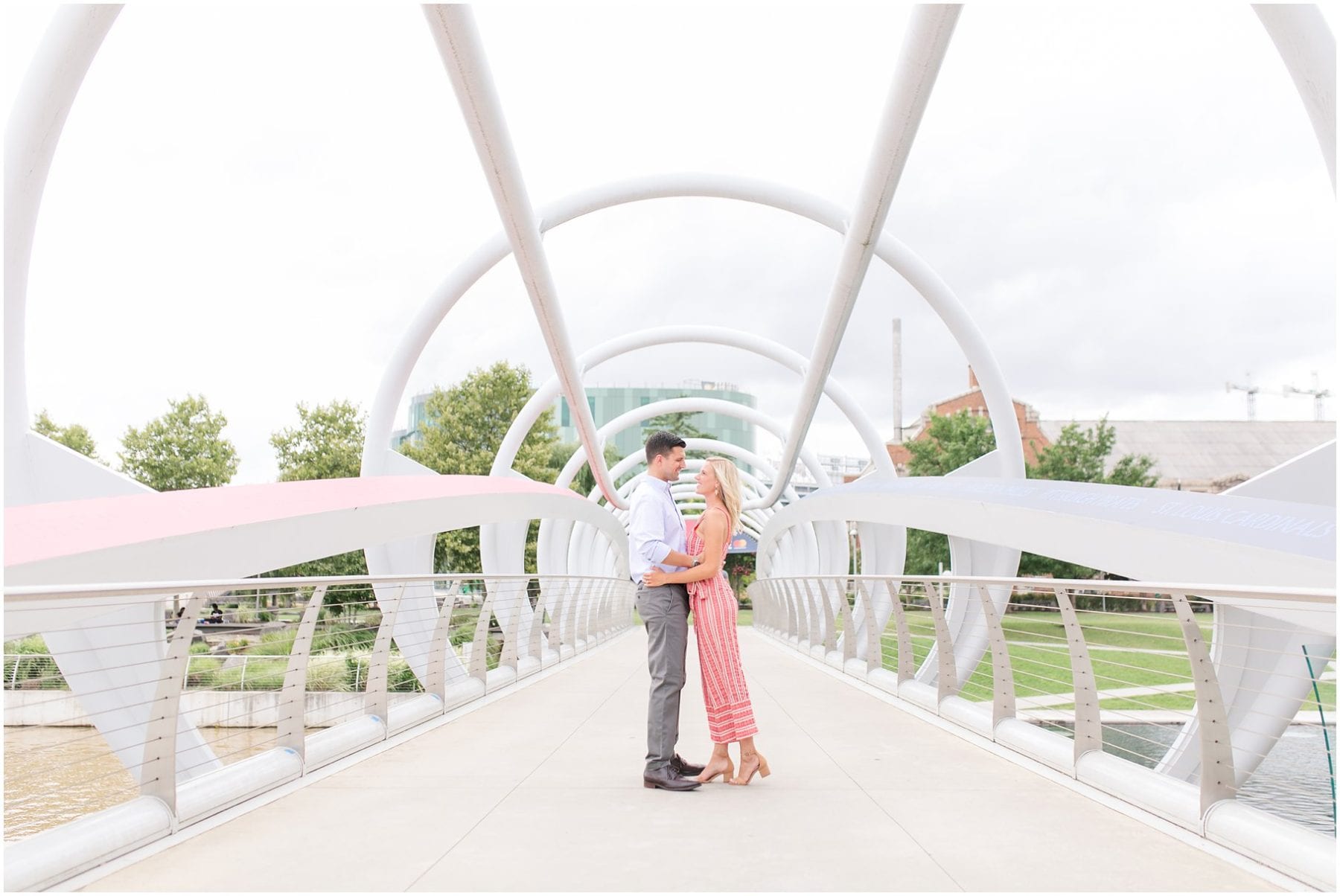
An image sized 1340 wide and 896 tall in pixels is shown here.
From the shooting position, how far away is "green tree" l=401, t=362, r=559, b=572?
1587 inches

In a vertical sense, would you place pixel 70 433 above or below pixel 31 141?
above

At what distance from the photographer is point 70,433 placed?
148 feet

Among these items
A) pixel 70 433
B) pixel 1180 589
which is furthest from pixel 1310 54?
pixel 70 433

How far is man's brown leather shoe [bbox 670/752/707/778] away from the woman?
119 millimetres

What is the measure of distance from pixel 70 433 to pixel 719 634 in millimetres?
46961

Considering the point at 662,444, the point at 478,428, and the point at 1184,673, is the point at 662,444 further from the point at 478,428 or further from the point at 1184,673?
the point at 478,428

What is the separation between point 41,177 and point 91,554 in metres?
3.94

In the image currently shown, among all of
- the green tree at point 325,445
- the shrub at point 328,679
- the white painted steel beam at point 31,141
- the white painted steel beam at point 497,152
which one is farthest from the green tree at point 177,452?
the white painted steel beam at point 31,141

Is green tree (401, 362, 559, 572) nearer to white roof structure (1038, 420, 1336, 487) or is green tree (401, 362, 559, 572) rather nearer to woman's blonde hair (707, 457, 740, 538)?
white roof structure (1038, 420, 1336, 487)

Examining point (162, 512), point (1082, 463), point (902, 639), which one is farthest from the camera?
point (1082, 463)

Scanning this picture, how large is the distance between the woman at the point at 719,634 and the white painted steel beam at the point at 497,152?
2.87 metres

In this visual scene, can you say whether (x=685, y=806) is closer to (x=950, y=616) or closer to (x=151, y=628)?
(x=151, y=628)

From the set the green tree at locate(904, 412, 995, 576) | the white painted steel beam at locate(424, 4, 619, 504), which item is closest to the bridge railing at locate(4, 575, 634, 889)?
the white painted steel beam at locate(424, 4, 619, 504)

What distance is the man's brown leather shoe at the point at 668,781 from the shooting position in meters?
5.04
